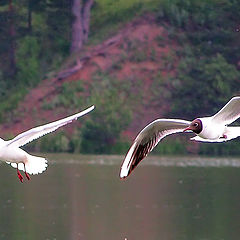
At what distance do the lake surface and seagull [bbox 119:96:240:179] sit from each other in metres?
5.41

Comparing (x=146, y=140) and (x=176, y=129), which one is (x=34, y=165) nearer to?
(x=146, y=140)

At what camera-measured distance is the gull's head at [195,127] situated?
11.2 m

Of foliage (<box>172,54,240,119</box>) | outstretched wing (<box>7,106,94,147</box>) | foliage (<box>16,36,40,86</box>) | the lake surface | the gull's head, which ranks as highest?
the gull's head

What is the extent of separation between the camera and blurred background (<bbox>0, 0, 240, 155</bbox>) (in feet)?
120

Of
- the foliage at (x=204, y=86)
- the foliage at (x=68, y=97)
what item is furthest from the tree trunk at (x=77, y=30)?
the foliage at (x=204, y=86)

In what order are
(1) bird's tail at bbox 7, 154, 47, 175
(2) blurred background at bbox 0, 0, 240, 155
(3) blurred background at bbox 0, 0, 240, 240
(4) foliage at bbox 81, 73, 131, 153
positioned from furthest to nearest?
(2) blurred background at bbox 0, 0, 240, 155, (4) foliage at bbox 81, 73, 131, 153, (3) blurred background at bbox 0, 0, 240, 240, (1) bird's tail at bbox 7, 154, 47, 175

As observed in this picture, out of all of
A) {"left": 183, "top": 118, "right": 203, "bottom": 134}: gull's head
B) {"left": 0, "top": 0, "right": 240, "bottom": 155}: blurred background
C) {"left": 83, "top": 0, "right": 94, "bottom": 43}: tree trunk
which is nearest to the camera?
{"left": 183, "top": 118, "right": 203, "bottom": 134}: gull's head

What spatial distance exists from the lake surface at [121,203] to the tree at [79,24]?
13.9m

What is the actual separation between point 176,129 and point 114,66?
3040 centimetres

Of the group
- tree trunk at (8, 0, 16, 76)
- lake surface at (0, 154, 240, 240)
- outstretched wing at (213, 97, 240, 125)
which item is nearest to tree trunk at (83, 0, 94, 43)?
tree trunk at (8, 0, 16, 76)

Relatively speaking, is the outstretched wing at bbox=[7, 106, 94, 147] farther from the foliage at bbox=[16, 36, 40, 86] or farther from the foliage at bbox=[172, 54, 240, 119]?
the foliage at bbox=[16, 36, 40, 86]

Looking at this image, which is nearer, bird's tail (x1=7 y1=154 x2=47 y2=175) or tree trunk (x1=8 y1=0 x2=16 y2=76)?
bird's tail (x1=7 y1=154 x2=47 y2=175)

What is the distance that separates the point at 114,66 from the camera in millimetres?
41812

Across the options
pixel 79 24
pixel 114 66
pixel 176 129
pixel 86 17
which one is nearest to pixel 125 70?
pixel 114 66
